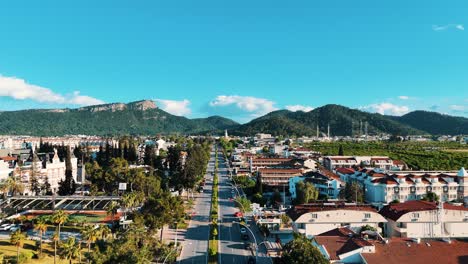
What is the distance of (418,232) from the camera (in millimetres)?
53406

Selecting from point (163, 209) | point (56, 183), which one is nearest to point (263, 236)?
point (163, 209)

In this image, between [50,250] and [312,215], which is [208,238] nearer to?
[312,215]

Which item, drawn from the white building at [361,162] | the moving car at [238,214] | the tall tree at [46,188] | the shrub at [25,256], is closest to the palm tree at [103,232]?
the shrub at [25,256]

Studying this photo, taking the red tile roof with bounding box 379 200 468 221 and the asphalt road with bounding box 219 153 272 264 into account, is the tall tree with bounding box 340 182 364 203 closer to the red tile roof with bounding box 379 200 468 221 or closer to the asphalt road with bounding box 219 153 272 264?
the red tile roof with bounding box 379 200 468 221

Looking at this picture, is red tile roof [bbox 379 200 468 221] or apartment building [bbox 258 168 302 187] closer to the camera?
red tile roof [bbox 379 200 468 221]

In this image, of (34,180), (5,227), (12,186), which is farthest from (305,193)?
(34,180)

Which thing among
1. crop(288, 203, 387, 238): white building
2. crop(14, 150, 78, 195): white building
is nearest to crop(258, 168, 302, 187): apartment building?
crop(288, 203, 387, 238): white building

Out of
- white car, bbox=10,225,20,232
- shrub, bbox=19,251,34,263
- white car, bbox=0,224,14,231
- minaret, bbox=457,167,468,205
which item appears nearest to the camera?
shrub, bbox=19,251,34,263

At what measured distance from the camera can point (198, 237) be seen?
55719mm

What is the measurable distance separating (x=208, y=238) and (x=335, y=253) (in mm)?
21638

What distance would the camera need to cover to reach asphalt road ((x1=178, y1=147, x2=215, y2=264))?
4622 centimetres

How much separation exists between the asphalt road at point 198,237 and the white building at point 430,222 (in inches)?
1071

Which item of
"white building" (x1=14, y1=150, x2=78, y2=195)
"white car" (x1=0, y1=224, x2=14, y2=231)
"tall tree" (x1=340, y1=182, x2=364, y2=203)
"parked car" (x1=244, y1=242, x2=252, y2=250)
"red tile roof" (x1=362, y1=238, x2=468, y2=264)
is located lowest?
"parked car" (x1=244, y1=242, x2=252, y2=250)

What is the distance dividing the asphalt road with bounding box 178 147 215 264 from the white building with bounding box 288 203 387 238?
534 inches
